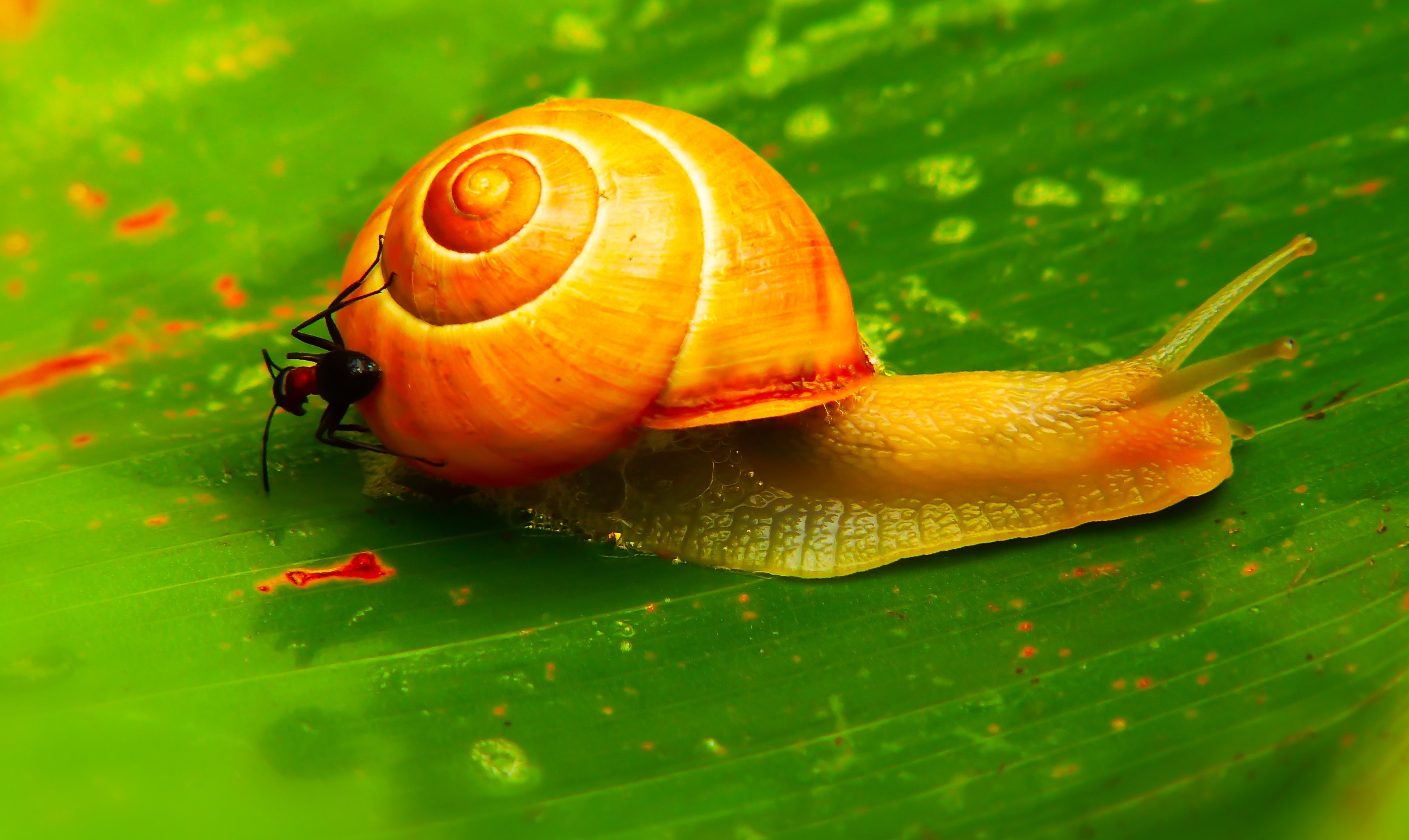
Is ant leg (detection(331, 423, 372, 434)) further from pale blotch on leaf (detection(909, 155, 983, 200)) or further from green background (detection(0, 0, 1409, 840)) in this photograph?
pale blotch on leaf (detection(909, 155, 983, 200))

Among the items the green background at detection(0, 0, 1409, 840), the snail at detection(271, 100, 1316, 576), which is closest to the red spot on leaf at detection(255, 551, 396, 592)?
the green background at detection(0, 0, 1409, 840)

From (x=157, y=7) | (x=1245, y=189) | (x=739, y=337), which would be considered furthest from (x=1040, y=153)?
(x=157, y=7)

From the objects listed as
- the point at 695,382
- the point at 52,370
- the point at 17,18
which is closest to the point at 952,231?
the point at 695,382

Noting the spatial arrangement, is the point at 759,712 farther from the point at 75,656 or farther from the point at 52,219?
the point at 52,219

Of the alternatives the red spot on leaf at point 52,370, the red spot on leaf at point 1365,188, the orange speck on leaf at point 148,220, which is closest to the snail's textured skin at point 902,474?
the red spot on leaf at point 1365,188

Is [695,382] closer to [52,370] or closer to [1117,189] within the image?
[1117,189]

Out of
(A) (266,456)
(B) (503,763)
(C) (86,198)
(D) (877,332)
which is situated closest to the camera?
(B) (503,763)

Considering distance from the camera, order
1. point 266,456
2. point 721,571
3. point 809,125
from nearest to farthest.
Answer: point 721,571, point 266,456, point 809,125
